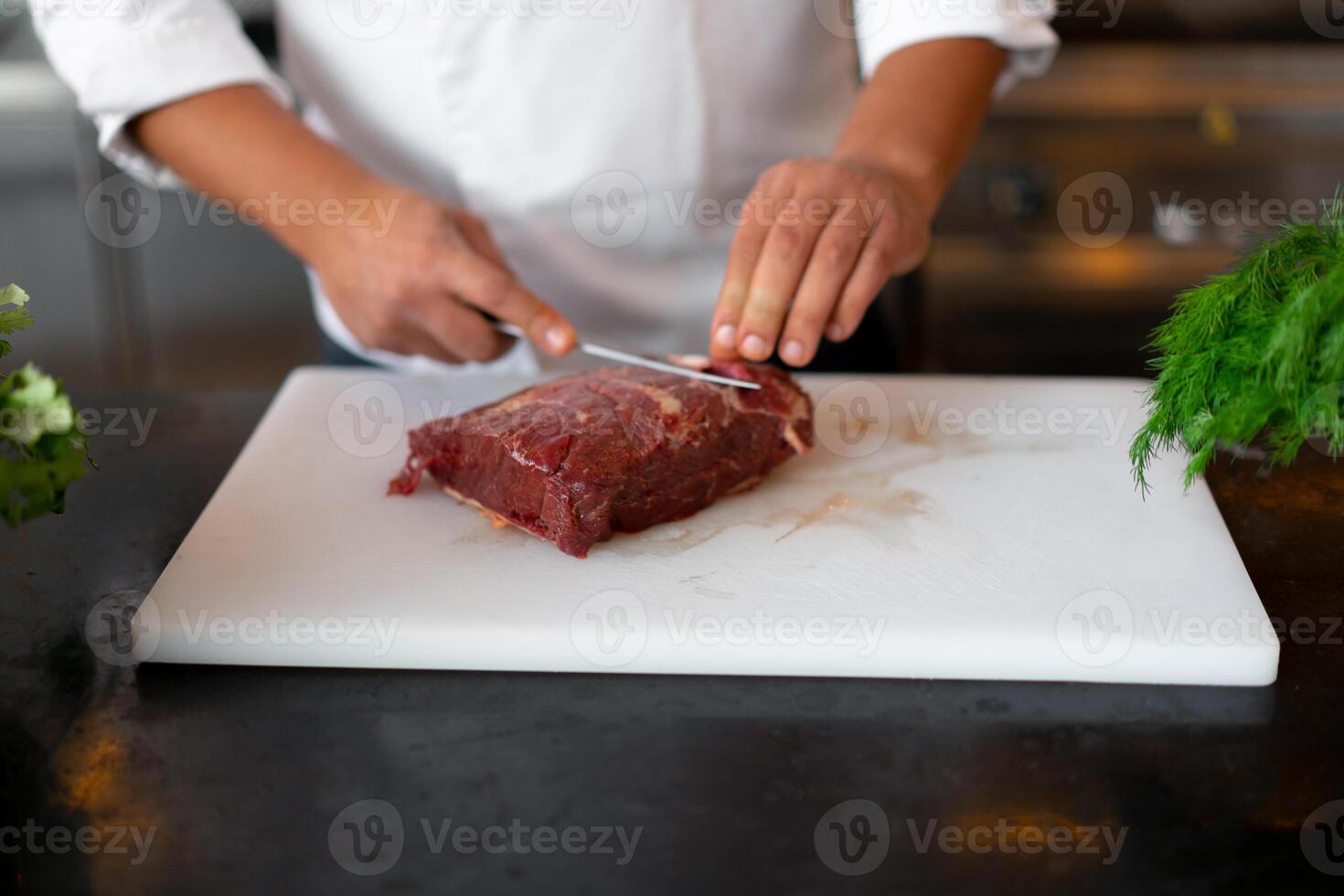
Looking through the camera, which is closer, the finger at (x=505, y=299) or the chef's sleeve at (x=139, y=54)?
the finger at (x=505, y=299)

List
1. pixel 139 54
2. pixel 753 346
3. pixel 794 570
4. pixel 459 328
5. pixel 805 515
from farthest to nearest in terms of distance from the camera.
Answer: pixel 139 54 → pixel 459 328 → pixel 753 346 → pixel 805 515 → pixel 794 570

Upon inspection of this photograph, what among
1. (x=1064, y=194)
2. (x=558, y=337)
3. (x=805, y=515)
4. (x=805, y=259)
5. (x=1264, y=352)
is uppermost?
(x=1264, y=352)

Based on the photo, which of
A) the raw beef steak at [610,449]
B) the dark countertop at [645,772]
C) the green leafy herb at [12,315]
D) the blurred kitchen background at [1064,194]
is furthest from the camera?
the blurred kitchen background at [1064,194]

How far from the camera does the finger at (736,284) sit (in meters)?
1.82

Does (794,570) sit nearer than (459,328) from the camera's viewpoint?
Yes

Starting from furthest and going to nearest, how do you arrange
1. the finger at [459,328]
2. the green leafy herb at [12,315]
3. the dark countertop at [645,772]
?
the finger at [459,328] → the green leafy herb at [12,315] → the dark countertop at [645,772]

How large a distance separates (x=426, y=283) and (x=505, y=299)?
13 cm

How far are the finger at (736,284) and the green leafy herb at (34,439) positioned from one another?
2.89 feet

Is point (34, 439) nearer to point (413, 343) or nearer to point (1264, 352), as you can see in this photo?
point (413, 343)

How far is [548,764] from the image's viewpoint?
1262mm

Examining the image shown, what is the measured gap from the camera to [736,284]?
1.83 m

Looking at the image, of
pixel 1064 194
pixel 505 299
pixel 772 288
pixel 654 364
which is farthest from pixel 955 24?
pixel 1064 194

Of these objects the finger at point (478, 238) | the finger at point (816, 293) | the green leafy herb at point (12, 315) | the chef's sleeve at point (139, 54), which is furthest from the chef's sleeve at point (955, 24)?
the green leafy herb at point (12, 315)

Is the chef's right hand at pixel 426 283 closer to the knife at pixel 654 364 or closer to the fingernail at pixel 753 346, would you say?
the knife at pixel 654 364
